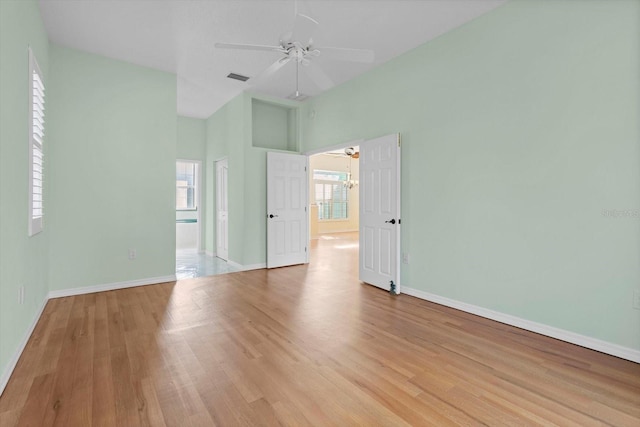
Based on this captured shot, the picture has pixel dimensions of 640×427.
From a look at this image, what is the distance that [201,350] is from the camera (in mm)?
2492

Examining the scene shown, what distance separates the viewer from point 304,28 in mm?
2330

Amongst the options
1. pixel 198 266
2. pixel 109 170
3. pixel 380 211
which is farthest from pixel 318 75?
pixel 198 266

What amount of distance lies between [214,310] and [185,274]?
199 cm

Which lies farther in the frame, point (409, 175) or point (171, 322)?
point (409, 175)

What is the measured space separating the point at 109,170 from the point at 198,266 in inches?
89.0

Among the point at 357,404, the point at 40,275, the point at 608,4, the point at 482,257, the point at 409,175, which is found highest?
the point at 608,4

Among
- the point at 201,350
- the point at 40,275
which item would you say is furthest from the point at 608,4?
the point at 40,275

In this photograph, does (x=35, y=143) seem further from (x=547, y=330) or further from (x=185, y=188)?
(x=185, y=188)

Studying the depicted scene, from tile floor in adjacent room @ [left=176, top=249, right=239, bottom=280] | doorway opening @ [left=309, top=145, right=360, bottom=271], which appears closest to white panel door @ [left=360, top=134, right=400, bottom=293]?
tile floor in adjacent room @ [left=176, top=249, right=239, bottom=280]

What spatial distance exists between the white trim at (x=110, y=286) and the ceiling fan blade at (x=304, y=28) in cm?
383

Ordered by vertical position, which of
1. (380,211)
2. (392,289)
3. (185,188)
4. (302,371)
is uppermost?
(185,188)

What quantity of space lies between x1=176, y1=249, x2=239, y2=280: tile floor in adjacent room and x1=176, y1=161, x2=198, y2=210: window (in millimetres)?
1867

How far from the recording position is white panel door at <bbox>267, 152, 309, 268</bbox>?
5.59m

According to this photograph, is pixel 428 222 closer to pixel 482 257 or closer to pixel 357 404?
pixel 482 257
